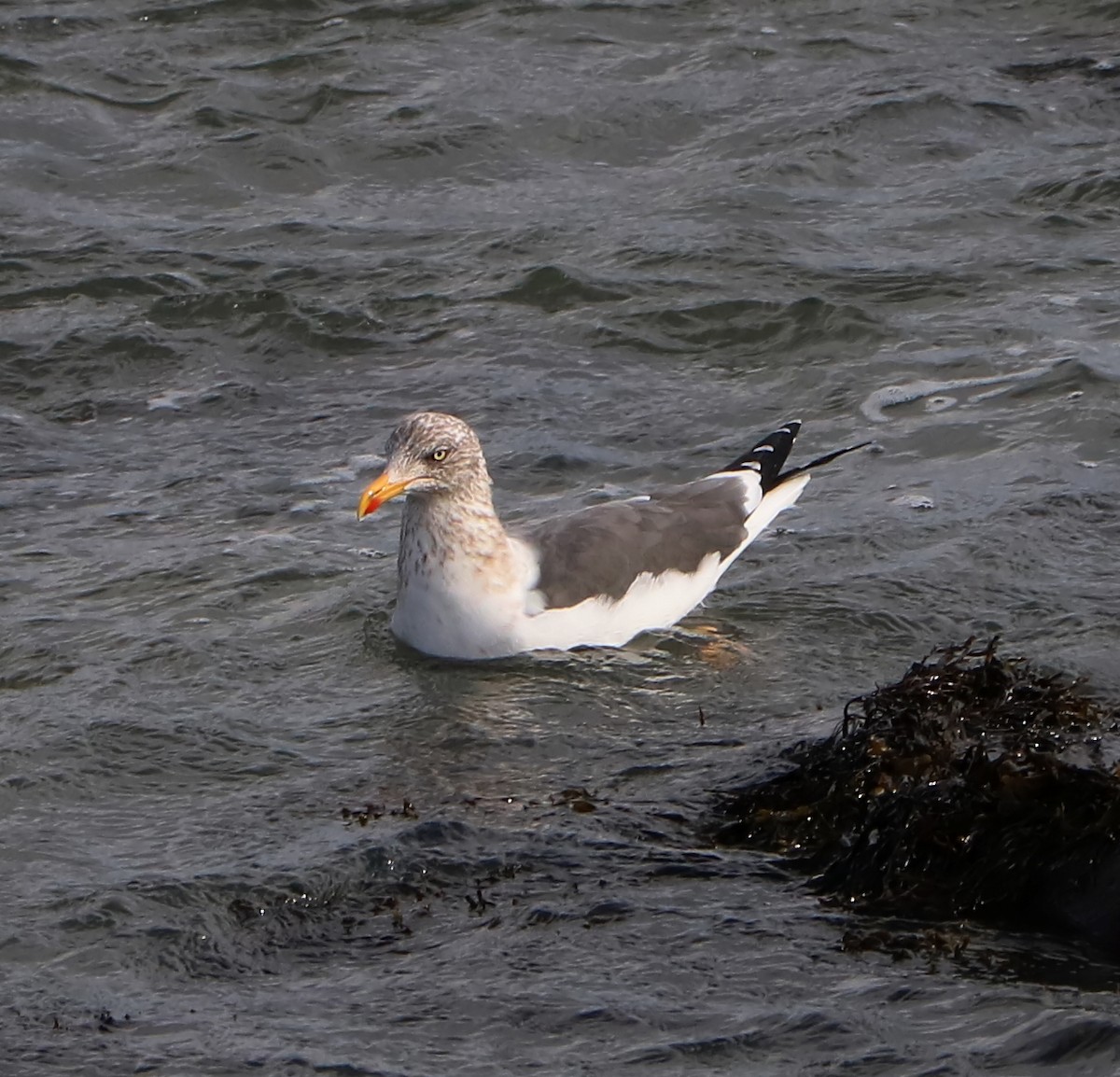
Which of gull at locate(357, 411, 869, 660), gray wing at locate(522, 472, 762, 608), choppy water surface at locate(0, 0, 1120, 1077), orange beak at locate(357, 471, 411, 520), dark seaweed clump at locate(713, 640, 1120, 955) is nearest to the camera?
choppy water surface at locate(0, 0, 1120, 1077)

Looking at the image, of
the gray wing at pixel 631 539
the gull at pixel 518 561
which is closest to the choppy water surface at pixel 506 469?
the gull at pixel 518 561

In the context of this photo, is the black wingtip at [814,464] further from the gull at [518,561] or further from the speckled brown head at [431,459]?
the speckled brown head at [431,459]

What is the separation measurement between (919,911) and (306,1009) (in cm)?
150

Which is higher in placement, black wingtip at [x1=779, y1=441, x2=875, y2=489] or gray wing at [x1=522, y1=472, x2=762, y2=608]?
black wingtip at [x1=779, y1=441, x2=875, y2=489]

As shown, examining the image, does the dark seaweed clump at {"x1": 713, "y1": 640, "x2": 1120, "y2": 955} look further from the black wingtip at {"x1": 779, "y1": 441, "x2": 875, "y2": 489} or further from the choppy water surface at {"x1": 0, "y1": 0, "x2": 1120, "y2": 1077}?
the black wingtip at {"x1": 779, "y1": 441, "x2": 875, "y2": 489}

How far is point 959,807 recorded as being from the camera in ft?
17.3

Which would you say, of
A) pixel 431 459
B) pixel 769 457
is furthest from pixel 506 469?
pixel 431 459

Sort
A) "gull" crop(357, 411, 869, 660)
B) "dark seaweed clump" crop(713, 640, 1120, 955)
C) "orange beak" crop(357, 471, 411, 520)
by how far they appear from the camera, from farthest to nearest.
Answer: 1. "gull" crop(357, 411, 869, 660)
2. "orange beak" crop(357, 471, 411, 520)
3. "dark seaweed clump" crop(713, 640, 1120, 955)

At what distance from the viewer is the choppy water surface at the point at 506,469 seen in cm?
484

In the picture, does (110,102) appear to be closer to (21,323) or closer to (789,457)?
(21,323)

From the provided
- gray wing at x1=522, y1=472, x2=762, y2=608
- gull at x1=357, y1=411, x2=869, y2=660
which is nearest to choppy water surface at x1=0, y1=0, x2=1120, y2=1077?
gull at x1=357, y1=411, x2=869, y2=660

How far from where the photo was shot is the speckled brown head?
307 inches

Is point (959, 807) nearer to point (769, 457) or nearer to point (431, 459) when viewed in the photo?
point (431, 459)

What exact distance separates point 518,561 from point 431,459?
20.1 inches
